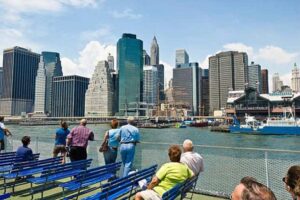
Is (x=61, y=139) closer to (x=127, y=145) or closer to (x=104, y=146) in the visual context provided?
(x=104, y=146)

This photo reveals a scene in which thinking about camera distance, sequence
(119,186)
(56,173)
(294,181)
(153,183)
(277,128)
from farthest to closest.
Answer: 1. (277,128)
2. (56,173)
3. (119,186)
4. (153,183)
5. (294,181)

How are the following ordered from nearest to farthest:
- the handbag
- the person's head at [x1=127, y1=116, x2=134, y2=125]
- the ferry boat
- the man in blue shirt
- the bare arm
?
the bare arm → the man in blue shirt → the person's head at [x1=127, y1=116, x2=134, y2=125] → the handbag → the ferry boat

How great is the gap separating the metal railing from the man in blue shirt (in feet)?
3.39

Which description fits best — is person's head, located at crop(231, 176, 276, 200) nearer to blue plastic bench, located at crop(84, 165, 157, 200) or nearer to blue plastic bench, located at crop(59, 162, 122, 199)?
blue plastic bench, located at crop(84, 165, 157, 200)

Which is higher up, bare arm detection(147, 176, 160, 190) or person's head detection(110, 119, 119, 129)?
person's head detection(110, 119, 119, 129)

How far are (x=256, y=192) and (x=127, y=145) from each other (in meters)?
5.27

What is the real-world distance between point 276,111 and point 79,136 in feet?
331

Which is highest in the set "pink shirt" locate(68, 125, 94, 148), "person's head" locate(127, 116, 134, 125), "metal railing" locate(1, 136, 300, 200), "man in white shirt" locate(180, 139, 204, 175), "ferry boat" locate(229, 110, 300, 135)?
"person's head" locate(127, 116, 134, 125)

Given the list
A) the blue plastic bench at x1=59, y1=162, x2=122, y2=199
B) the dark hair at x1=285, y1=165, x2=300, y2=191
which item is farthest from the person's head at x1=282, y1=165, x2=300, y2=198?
the blue plastic bench at x1=59, y1=162, x2=122, y2=199

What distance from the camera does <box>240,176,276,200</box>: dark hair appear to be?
1.87 m

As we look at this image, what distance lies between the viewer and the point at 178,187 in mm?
4086

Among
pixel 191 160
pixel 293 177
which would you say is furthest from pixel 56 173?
pixel 293 177

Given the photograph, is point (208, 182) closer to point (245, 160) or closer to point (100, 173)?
point (245, 160)

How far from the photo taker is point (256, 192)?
190 centimetres
